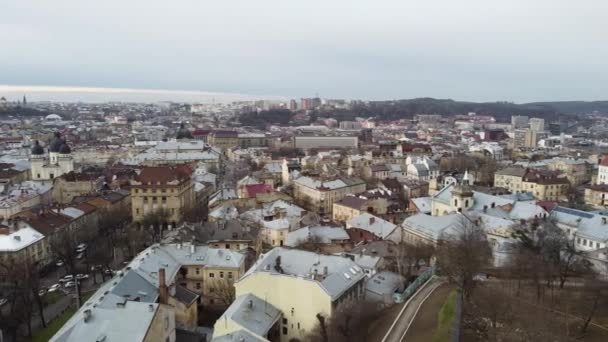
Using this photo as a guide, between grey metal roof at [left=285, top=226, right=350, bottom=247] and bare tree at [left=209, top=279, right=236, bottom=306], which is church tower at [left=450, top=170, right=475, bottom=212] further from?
bare tree at [left=209, top=279, right=236, bottom=306]

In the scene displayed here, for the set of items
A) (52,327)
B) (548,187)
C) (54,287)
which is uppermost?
(548,187)

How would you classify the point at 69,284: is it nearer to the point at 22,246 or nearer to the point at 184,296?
the point at 22,246

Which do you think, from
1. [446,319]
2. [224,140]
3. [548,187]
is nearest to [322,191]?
[548,187]

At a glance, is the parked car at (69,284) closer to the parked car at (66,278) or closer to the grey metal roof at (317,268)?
the parked car at (66,278)

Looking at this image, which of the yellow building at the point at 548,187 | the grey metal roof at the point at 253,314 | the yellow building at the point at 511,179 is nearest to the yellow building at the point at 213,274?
the grey metal roof at the point at 253,314

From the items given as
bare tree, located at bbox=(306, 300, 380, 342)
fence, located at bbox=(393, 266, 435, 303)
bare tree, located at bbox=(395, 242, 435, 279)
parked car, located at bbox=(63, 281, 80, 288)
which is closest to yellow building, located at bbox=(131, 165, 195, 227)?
parked car, located at bbox=(63, 281, 80, 288)
